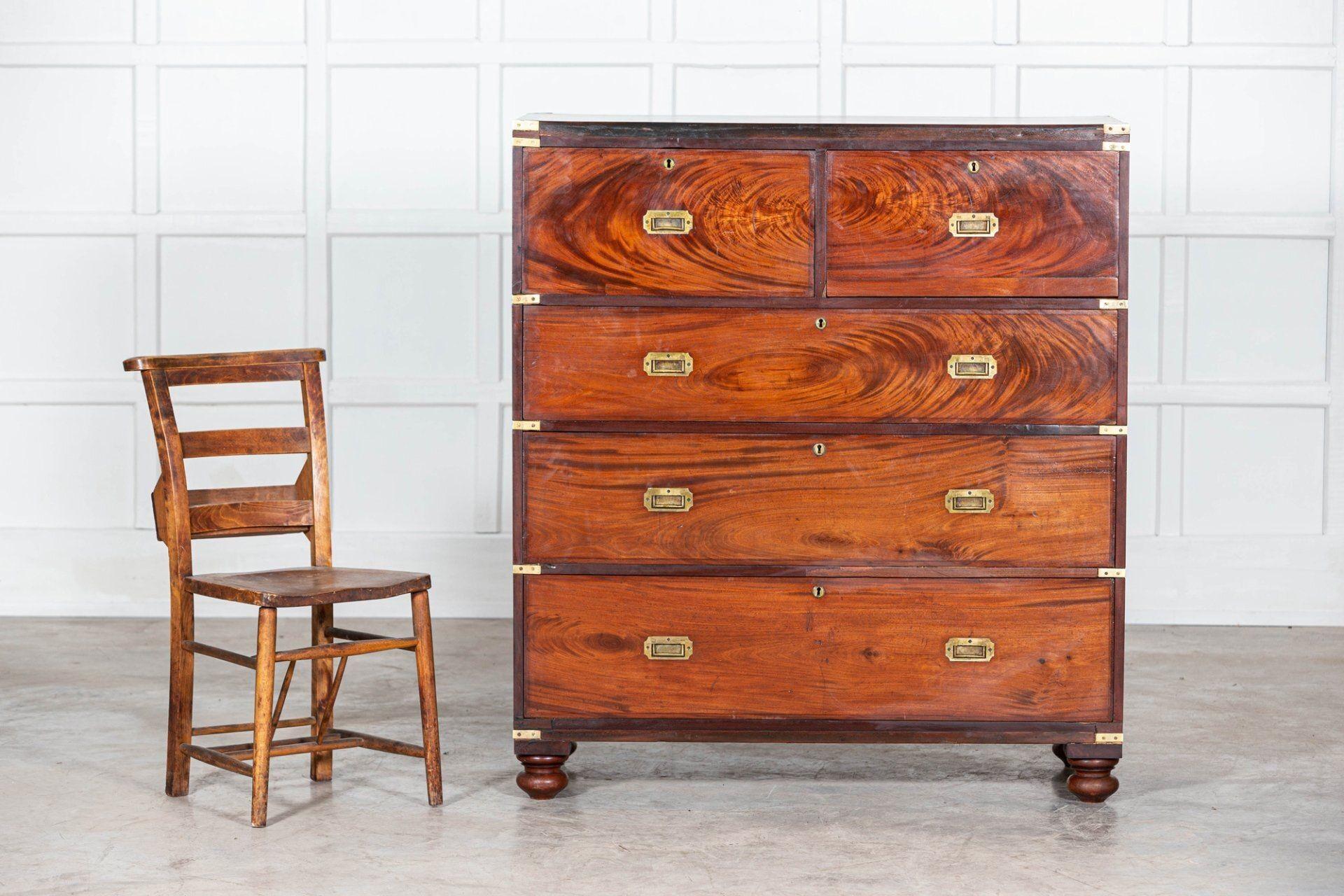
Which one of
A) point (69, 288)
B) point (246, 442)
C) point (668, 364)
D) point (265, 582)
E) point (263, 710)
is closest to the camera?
point (263, 710)

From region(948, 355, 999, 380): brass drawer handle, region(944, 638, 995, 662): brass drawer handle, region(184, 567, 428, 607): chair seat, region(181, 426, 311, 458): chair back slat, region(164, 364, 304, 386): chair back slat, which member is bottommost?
region(944, 638, 995, 662): brass drawer handle

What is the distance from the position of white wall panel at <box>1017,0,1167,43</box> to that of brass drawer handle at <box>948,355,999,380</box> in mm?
2697

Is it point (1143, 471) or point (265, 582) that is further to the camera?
point (1143, 471)

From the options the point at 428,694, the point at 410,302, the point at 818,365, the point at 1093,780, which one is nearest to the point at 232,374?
the point at 428,694

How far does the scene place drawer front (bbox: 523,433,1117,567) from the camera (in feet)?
9.38

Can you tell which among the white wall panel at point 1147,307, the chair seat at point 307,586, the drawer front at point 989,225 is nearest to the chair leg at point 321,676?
the chair seat at point 307,586

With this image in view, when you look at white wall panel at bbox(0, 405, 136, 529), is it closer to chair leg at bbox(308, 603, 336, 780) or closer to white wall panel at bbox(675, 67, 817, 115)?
white wall panel at bbox(675, 67, 817, 115)

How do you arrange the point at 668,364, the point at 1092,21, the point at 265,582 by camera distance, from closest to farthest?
the point at 265,582, the point at 668,364, the point at 1092,21

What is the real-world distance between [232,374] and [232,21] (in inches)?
108

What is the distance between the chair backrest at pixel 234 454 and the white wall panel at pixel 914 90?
2795mm

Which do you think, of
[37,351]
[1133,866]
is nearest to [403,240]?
[37,351]

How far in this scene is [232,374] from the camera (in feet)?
9.59

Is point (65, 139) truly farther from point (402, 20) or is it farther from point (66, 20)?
point (402, 20)

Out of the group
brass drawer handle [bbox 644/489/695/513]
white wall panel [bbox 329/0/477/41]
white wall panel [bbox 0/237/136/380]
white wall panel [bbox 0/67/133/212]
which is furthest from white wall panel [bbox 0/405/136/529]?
Answer: brass drawer handle [bbox 644/489/695/513]
